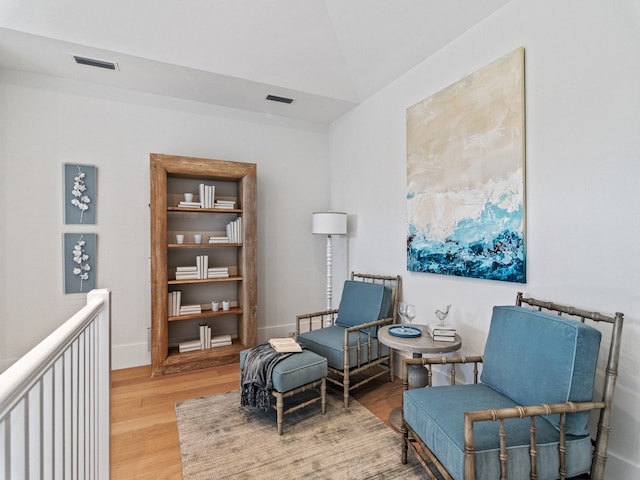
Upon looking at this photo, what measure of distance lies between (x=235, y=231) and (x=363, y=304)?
1.65 metres

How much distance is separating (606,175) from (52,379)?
2576 mm

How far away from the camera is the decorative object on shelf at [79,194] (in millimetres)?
3344

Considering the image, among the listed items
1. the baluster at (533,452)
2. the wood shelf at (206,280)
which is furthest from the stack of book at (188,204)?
the baluster at (533,452)

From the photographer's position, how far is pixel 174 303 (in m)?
3.54

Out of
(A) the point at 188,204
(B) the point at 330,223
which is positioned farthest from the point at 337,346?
(A) the point at 188,204

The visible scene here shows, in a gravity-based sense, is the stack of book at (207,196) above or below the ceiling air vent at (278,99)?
below

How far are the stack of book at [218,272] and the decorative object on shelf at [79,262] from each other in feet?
3.70

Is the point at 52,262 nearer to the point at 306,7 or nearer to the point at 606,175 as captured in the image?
the point at 306,7

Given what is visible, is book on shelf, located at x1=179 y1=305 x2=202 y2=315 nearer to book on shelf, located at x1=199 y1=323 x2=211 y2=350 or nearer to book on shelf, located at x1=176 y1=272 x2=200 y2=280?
book on shelf, located at x1=199 y1=323 x2=211 y2=350

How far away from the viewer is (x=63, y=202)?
3332 millimetres

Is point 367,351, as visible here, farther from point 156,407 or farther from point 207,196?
point 207,196

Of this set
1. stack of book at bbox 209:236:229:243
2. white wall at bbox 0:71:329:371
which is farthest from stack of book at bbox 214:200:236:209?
white wall at bbox 0:71:329:371

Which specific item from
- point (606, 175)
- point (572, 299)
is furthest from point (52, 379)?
point (606, 175)

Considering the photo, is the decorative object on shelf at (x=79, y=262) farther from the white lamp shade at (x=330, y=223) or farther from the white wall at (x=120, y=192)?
the white lamp shade at (x=330, y=223)
